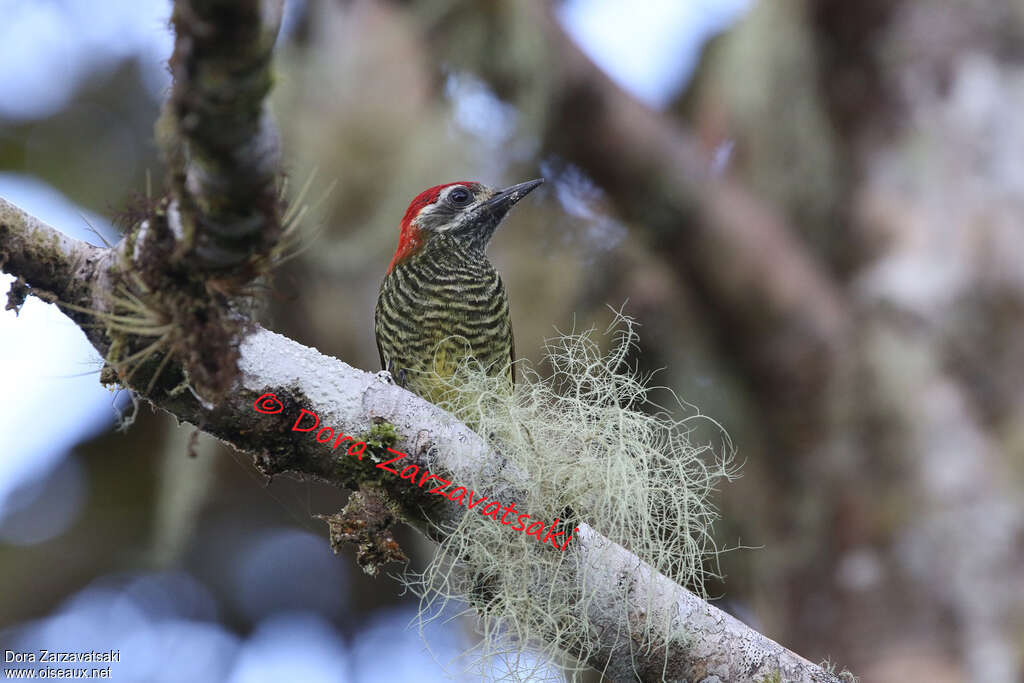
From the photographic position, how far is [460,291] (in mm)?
3502

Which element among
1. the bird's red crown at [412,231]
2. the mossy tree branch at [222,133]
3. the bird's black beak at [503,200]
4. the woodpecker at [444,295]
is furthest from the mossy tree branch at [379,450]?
the bird's black beak at [503,200]

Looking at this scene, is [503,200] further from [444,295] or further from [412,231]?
[444,295]

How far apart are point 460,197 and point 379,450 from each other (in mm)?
1951

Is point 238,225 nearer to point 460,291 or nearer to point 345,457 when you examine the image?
point 345,457

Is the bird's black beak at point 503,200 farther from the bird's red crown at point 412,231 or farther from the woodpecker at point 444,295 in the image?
the bird's red crown at point 412,231

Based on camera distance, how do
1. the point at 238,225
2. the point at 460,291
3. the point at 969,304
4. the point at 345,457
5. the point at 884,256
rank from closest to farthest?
the point at 238,225
the point at 345,457
the point at 460,291
the point at 969,304
the point at 884,256

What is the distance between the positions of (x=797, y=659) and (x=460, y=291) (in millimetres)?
1820

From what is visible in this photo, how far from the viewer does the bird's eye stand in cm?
380

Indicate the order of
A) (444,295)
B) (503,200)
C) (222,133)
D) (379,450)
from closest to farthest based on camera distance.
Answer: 1. (222,133)
2. (379,450)
3. (444,295)
4. (503,200)

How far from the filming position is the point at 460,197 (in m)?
3.81

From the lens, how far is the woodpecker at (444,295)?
340 cm

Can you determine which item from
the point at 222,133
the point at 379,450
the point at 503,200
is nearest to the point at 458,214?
the point at 503,200

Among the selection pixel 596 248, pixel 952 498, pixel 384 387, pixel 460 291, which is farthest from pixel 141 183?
pixel 952 498

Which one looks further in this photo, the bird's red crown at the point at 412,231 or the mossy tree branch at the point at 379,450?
the bird's red crown at the point at 412,231
